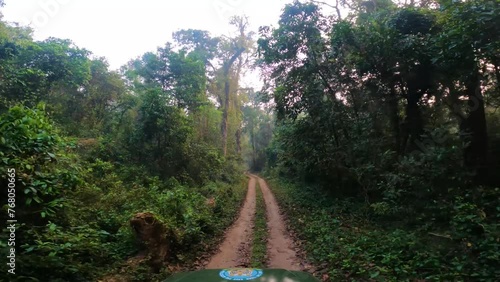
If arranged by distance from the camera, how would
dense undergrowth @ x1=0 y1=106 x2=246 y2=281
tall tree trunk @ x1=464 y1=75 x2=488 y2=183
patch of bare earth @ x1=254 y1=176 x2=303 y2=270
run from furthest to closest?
tall tree trunk @ x1=464 y1=75 x2=488 y2=183 < patch of bare earth @ x1=254 y1=176 x2=303 y2=270 < dense undergrowth @ x1=0 y1=106 x2=246 y2=281

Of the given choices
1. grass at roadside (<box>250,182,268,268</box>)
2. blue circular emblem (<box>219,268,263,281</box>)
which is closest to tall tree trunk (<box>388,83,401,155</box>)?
grass at roadside (<box>250,182,268,268</box>)

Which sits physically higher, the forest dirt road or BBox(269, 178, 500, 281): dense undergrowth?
BBox(269, 178, 500, 281): dense undergrowth

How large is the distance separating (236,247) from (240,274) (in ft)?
17.5

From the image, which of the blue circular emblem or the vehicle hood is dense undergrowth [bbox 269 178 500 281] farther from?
the blue circular emblem

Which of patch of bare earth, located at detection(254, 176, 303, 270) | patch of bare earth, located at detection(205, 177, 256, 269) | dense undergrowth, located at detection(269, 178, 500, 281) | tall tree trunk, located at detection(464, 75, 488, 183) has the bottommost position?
patch of bare earth, located at detection(254, 176, 303, 270)

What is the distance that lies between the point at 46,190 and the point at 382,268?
6111mm

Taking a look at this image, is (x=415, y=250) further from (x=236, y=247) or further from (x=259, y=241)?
(x=236, y=247)

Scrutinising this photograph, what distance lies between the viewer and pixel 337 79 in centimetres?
1156

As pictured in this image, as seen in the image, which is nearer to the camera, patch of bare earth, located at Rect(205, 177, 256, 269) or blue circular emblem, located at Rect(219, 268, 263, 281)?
blue circular emblem, located at Rect(219, 268, 263, 281)

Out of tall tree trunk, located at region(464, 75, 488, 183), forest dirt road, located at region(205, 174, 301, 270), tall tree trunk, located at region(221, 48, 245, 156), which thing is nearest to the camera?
forest dirt road, located at region(205, 174, 301, 270)

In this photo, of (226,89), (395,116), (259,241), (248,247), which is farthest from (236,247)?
(226,89)

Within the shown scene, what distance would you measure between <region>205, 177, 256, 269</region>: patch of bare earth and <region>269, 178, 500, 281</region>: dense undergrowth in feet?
5.63

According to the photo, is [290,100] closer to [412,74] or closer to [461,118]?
[412,74]

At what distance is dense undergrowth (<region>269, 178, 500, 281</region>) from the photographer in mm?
4767
